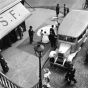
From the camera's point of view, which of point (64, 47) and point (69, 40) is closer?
point (64, 47)

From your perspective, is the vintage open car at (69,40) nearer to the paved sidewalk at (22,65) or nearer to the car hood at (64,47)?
the car hood at (64,47)

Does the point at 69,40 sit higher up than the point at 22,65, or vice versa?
the point at 69,40

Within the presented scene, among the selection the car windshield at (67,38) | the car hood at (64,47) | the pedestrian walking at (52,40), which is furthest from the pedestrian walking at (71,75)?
the pedestrian walking at (52,40)

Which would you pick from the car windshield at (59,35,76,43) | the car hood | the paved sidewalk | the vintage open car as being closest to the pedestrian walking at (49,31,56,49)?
the vintage open car

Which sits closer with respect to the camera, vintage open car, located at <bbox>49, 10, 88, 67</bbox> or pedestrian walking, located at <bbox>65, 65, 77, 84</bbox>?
pedestrian walking, located at <bbox>65, 65, 77, 84</bbox>

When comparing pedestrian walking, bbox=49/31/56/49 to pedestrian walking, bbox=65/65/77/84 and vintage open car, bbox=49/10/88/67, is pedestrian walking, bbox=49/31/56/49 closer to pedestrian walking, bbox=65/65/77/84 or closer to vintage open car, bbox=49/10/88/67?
vintage open car, bbox=49/10/88/67

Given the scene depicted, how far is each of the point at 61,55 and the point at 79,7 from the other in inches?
417

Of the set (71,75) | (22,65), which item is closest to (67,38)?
(71,75)

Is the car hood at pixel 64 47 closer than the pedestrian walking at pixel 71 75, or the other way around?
the pedestrian walking at pixel 71 75

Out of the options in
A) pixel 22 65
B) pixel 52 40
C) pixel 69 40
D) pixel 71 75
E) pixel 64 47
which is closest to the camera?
pixel 71 75

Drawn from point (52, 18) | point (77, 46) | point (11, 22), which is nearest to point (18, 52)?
point (11, 22)

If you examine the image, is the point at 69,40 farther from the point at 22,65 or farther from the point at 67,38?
the point at 22,65

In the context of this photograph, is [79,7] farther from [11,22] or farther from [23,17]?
[11,22]

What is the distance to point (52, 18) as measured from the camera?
18.8 m
